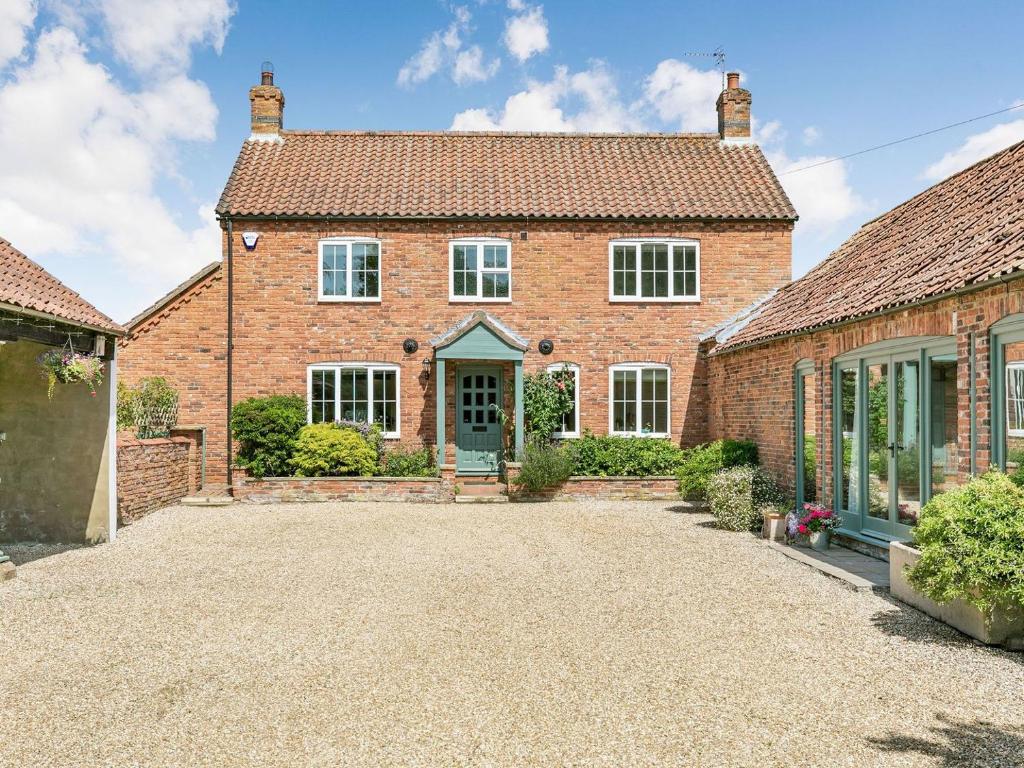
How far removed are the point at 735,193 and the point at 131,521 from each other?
49.6ft

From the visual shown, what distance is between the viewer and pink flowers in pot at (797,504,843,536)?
10.2m

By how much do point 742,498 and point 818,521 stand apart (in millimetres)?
1570

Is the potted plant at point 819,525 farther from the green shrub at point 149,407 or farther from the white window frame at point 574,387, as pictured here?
the green shrub at point 149,407

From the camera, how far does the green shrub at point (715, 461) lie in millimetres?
13008

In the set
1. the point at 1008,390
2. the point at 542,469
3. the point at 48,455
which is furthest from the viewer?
the point at 542,469

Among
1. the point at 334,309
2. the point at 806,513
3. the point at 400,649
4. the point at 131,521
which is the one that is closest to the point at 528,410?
the point at 334,309

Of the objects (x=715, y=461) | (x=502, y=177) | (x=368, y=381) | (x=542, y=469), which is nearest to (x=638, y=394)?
(x=542, y=469)

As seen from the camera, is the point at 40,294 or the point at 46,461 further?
the point at 46,461

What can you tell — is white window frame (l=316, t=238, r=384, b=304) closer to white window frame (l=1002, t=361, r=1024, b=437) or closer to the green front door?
the green front door

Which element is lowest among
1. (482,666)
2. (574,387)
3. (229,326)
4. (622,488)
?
(482,666)

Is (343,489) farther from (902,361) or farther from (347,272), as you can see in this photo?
(902,361)

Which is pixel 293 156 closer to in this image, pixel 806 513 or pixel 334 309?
pixel 334 309

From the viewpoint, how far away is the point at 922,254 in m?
9.90

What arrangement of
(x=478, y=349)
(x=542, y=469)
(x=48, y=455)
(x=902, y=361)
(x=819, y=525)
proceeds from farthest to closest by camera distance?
(x=478, y=349) < (x=542, y=469) < (x=48, y=455) < (x=819, y=525) < (x=902, y=361)
